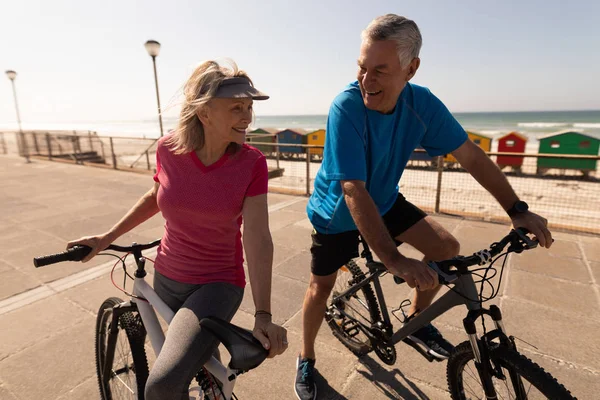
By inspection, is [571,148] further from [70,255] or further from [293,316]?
[70,255]

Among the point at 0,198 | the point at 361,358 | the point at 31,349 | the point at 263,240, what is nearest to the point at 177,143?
the point at 263,240

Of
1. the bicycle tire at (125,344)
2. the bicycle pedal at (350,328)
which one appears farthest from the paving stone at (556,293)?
the bicycle tire at (125,344)

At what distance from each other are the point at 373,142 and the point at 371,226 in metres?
0.53

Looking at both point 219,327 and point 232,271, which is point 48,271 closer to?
point 232,271

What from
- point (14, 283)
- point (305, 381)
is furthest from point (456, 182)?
point (14, 283)

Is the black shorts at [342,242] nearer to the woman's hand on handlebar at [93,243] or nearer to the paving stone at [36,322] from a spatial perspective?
the woman's hand on handlebar at [93,243]

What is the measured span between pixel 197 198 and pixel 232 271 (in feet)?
1.32

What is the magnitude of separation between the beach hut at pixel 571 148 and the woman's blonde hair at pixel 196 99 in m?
16.5

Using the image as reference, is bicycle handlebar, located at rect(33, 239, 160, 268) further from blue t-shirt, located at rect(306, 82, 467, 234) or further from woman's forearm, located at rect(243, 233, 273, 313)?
blue t-shirt, located at rect(306, 82, 467, 234)

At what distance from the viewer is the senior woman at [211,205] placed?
5.24ft

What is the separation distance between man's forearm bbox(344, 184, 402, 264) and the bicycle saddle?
70 centimetres

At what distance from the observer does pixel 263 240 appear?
166cm

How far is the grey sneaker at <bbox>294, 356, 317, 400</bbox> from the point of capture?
2.42 metres

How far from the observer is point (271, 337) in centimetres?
132
